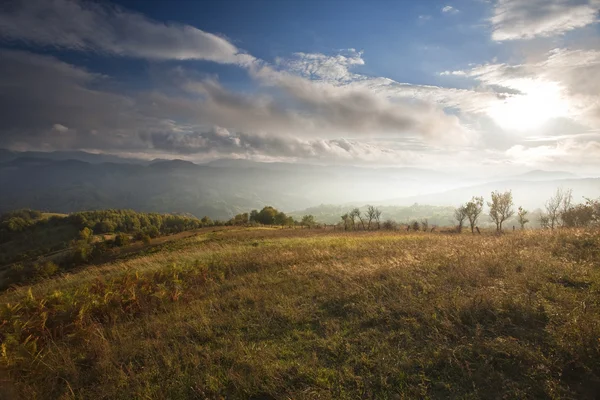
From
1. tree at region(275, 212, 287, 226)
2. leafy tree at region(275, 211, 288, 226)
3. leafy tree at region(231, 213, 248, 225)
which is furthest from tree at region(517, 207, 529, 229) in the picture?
tree at region(275, 212, 287, 226)

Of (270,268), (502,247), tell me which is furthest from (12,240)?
(502,247)

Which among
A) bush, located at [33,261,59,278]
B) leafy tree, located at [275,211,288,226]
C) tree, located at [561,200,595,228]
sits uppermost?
tree, located at [561,200,595,228]

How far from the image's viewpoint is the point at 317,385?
5.14 m

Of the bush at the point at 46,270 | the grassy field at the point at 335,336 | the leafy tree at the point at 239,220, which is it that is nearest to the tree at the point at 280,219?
the leafy tree at the point at 239,220

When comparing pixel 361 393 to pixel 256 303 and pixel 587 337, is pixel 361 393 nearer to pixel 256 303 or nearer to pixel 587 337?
pixel 587 337

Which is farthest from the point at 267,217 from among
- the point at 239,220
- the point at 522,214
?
the point at 522,214

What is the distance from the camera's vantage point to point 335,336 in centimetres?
663

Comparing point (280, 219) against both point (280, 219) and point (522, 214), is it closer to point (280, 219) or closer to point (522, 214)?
point (280, 219)

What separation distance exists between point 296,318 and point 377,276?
13.4 feet

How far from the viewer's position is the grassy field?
16.2 feet

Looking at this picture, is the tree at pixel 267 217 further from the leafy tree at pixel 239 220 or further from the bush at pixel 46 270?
the bush at pixel 46 270

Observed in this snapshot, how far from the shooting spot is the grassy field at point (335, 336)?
495cm

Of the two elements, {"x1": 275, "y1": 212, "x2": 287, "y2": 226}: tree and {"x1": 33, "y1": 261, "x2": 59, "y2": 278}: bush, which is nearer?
{"x1": 33, "y1": 261, "x2": 59, "y2": 278}: bush

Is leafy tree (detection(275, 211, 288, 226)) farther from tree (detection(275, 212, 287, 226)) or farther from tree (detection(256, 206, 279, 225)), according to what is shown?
→ tree (detection(256, 206, 279, 225))
